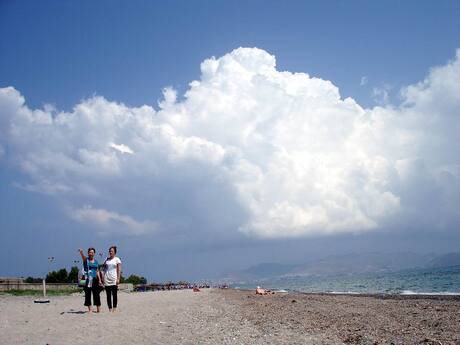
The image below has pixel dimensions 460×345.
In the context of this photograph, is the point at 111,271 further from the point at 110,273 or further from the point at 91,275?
the point at 91,275

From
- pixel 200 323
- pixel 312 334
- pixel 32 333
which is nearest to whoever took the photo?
pixel 32 333

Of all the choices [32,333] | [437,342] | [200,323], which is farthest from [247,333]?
[32,333]

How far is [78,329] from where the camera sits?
11.1 meters

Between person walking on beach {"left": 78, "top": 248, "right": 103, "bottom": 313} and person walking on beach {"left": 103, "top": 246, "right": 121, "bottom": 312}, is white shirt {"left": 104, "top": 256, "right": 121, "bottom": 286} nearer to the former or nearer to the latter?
person walking on beach {"left": 103, "top": 246, "right": 121, "bottom": 312}

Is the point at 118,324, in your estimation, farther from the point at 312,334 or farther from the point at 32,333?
the point at 312,334

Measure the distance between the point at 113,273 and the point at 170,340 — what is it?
18.9 ft

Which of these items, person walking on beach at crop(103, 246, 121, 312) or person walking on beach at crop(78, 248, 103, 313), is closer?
person walking on beach at crop(103, 246, 121, 312)

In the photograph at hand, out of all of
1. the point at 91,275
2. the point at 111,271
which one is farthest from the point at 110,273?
the point at 91,275

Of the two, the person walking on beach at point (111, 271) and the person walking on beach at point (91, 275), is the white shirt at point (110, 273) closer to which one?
the person walking on beach at point (111, 271)

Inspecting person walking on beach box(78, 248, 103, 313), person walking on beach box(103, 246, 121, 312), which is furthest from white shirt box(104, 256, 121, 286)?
person walking on beach box(78, 248, 103, 313)

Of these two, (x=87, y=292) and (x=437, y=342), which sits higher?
(x=87, y=292)

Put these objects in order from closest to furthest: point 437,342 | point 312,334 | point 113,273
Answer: point 437,342 < point 312,334 < point 113,273

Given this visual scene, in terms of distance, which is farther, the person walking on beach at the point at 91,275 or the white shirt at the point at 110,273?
the person walking on beach at the point at 91,275

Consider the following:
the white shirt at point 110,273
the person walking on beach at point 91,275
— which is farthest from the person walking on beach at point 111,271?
the person walking on beach at point 91,275
